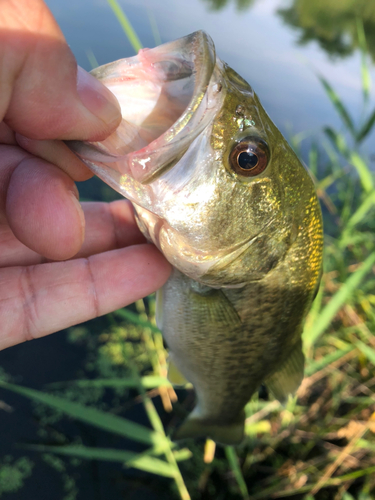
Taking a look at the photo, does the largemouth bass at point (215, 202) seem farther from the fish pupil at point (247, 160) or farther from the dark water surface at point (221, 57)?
the dark water surface at point (221, 57)

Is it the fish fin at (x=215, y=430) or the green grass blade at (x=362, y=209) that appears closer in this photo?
the fish fin at (x=215, y=430)

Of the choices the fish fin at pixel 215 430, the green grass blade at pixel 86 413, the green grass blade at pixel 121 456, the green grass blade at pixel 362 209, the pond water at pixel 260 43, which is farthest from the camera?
the pond water at pixel 260 43

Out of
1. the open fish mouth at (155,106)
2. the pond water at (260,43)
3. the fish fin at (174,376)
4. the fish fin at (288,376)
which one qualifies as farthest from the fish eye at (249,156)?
the pond water at (260,43)

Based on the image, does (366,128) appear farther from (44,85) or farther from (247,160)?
(44,85)

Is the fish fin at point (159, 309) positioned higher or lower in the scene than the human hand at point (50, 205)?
lower

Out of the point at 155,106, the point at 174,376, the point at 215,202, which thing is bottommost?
the point at 174,376

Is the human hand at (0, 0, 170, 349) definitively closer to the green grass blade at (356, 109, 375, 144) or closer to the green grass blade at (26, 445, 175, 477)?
the green grass blade at (26, 445, 175, 477)

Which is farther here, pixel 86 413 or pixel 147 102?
pixel 86 413

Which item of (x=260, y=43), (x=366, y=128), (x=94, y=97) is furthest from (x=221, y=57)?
(x=94, y=97)

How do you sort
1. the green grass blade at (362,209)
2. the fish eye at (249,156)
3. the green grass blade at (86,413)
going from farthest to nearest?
1. the green grass blade at (362,209)
2. the green grass blade at (86,413)
3. the fish eye at (249,156)

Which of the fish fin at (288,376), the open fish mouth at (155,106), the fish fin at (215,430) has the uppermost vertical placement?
the open fish mouth at (155,106)
